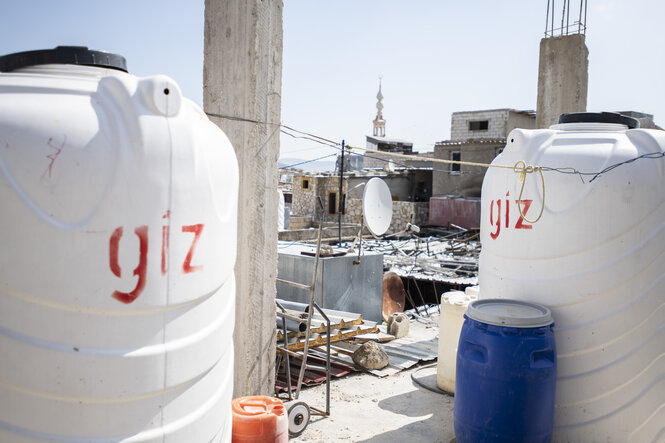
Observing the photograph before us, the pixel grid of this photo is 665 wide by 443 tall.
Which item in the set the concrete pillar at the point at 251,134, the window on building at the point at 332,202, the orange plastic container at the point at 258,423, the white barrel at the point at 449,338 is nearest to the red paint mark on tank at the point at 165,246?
the orange plastic container at the point at 258,423

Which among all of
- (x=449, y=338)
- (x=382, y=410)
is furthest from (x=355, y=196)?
(x=382, y=410)

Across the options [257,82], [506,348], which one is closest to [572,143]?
[506,348]

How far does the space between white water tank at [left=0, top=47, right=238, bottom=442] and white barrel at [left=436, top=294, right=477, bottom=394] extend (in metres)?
3.97

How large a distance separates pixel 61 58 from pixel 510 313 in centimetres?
346

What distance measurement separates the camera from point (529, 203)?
436 cm

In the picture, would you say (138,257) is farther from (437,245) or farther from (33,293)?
(437,245)

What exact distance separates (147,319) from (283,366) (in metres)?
3.84

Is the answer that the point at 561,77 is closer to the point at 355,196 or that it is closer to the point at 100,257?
the point at 100,257

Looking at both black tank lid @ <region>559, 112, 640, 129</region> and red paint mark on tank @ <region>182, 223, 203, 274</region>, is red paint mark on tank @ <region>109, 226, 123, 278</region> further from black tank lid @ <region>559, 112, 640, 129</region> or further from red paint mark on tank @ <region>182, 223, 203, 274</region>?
black tank lid @ <region>559, 112, 640, 129</region>

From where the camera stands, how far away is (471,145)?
2973 centimetres

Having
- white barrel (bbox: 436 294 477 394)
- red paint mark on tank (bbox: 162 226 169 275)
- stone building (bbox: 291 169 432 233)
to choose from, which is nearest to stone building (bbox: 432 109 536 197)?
stone building (bbox: 291 169 432 233)

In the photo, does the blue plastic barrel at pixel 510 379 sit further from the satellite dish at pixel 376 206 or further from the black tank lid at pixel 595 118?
the satellite dish at pixel 376 206

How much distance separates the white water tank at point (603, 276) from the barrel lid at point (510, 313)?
15 centimetres

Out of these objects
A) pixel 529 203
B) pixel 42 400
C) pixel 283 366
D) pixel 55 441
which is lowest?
pixel 283 366
